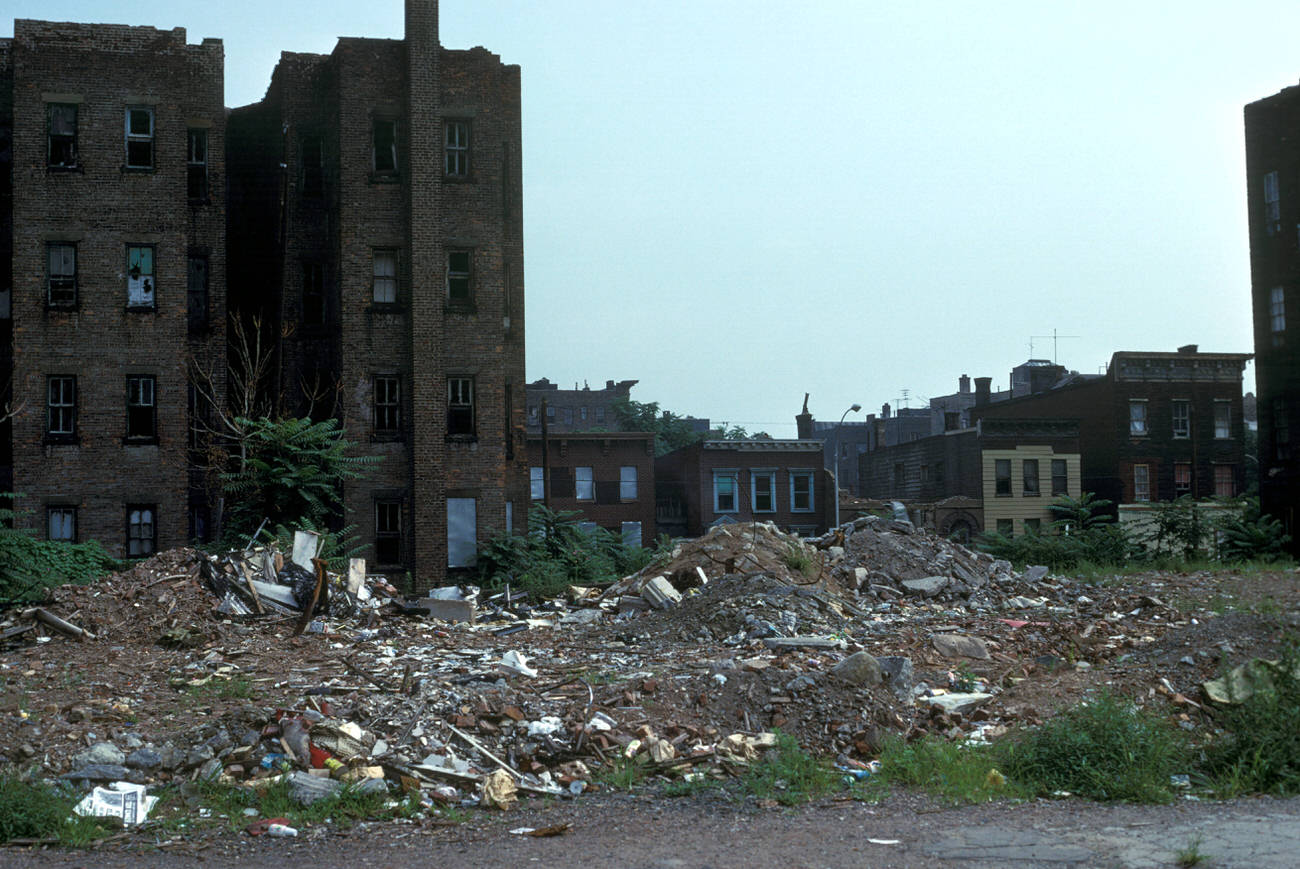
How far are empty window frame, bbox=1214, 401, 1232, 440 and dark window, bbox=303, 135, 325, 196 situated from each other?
39.3m

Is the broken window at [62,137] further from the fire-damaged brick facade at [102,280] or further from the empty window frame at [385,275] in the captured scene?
the empty window frame at [385,275]

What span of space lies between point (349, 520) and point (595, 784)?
20.4 m

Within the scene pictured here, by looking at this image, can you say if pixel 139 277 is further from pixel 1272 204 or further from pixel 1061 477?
pixel 1061 477

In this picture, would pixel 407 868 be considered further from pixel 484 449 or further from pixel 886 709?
pixel 484 449

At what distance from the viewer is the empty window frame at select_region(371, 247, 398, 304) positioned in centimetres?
2878

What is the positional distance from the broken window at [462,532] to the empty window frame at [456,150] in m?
8.27

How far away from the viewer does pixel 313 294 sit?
30.1 m

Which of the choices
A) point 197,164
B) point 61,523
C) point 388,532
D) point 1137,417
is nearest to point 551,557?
point 388,532

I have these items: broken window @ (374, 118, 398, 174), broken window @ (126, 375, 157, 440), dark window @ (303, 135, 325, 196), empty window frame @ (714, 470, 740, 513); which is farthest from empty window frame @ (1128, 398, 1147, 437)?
broken window @ (126, 375, 157, 440)

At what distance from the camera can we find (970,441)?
50.0m

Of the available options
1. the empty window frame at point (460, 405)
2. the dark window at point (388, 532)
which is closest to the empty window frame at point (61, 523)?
the dark window at point (388, 532)

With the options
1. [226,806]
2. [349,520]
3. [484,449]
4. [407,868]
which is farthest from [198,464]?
[407,868]

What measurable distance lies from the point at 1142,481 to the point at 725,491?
17982 millimetres

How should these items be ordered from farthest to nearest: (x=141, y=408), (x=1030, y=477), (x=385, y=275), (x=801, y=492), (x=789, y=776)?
(x=801, y=492), (x=1030, y=477), (x=385, y=275), (x=141, y=408), (x=789, y=776)
